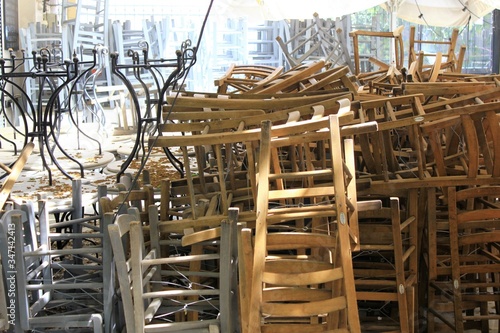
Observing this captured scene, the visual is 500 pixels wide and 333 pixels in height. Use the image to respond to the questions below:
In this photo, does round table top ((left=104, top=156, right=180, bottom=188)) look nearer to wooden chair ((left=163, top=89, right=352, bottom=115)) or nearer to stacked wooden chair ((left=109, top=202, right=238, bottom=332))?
wooden chair ((left=163, top=89, right=352, bottom=115))

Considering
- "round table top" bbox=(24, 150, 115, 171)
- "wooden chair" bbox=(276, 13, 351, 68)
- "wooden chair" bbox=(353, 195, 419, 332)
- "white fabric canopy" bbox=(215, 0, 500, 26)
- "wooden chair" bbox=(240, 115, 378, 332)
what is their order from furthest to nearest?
"white fabric canopy" bbox=(215, 0, 500, 26) < "wooden chair" bbox=(276, 13, 351, 68) < "round table top" bbox=(24, 150, 115, 171) < "wooden chair" bbox=(353, 195, 419, 332) < "wooden chair" bbox=(240, 115, 378, 332)

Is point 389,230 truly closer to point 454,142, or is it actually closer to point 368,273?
point 368,273

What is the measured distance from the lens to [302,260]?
6.11 feet

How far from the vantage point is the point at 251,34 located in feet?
28.4

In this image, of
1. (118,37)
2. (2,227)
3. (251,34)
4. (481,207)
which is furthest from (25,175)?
(251,34)

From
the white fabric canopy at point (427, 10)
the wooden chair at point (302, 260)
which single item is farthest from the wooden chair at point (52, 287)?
the white fabric canopy at point (427, 10)

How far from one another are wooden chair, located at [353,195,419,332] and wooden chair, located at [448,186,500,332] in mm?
140

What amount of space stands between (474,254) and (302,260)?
39.1 inches

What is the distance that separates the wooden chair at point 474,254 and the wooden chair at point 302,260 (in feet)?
2.05

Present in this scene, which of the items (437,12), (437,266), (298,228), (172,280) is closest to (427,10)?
(437,12)

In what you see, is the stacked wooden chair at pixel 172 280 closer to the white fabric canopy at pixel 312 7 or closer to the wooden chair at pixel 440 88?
the wooden chair at pixel 440 88

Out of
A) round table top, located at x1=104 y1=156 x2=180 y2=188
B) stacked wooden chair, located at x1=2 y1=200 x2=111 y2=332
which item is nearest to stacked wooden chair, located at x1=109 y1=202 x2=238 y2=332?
stacked wooden chair, located at x1=2 y1=200 x2=111 y2=332

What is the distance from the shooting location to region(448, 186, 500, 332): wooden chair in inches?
94.5

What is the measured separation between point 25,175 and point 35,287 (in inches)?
109
